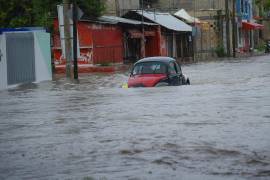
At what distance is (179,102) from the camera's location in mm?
15648

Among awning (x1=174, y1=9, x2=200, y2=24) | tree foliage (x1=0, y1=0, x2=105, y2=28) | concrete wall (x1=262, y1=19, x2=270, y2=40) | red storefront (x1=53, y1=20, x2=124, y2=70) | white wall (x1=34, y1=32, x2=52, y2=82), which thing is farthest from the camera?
concrete wall (x1=262, y1=19, x2=270, y2=40)

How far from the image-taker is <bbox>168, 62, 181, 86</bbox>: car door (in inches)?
872

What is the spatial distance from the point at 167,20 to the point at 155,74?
30972 millimetres

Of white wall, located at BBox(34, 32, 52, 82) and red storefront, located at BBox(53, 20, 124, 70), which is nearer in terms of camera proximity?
white wall, located at BBox(34, 32, 52, 82)

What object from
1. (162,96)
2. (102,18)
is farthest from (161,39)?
(162,96)

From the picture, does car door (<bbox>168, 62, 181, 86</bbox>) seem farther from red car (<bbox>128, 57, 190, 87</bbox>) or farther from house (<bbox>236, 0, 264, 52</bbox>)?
house (<bbox>236, 0, 264, 52</bbox>)

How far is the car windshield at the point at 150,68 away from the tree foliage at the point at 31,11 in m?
15.5

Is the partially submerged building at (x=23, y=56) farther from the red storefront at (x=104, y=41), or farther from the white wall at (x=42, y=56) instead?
the red storefront at (x=104, y=41)

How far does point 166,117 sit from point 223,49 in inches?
1992

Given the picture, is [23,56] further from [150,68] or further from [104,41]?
[104,41]

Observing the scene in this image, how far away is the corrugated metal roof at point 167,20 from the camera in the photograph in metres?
49.2

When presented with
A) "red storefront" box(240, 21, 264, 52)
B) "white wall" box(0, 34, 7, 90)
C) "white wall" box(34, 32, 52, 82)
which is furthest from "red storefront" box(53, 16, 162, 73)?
"red storefront" box(240, 21, 264, 52)

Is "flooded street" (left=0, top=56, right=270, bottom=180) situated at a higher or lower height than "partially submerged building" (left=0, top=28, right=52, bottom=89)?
lower

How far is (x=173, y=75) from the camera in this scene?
2230 cm
